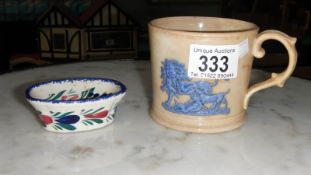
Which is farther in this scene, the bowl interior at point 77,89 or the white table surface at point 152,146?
the bowl interior at point 77,89

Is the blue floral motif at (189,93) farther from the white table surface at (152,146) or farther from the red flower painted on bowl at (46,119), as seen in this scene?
the red flower painted on bowl at (46,119)

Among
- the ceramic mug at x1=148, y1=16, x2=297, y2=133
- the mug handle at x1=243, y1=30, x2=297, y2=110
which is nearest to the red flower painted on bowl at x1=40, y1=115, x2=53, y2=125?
the ceramic mug at x1=148, y1=16, x2=297, y2=133

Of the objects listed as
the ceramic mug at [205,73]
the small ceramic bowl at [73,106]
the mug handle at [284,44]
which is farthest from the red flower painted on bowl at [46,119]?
the mug handle at [284,44]

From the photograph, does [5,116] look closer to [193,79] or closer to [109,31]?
[193,79]

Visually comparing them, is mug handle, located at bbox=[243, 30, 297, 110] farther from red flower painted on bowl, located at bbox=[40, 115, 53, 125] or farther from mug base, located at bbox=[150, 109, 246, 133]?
red flower painted on bowl, located at bbox=[40, 115, 53, 125]

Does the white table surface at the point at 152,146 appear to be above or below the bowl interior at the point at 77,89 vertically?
below

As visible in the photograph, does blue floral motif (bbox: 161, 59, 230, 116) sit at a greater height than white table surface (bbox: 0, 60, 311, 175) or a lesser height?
greater

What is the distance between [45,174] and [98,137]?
0.12 m

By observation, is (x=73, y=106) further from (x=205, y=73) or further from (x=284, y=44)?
(x=284, y=44)

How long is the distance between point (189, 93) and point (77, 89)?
190 millimetres

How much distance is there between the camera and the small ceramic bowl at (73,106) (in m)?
0.55

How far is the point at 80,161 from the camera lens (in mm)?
496

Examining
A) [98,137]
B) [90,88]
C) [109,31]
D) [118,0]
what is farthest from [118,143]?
[118,0]

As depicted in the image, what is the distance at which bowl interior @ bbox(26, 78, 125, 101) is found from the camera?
0.63 m
